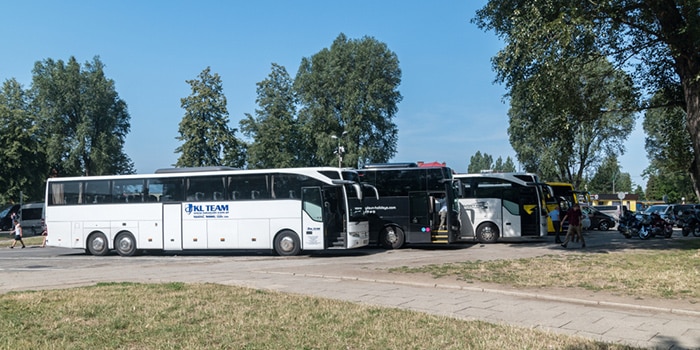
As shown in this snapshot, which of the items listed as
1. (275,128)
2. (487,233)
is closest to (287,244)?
(487,233)

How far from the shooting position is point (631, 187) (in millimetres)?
152250

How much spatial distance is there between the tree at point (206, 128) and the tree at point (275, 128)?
3.16m

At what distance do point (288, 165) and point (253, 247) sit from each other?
33.7 metres

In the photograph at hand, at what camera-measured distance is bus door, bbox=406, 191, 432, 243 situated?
20.7 metres

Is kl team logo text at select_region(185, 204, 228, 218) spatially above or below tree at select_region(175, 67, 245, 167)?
below

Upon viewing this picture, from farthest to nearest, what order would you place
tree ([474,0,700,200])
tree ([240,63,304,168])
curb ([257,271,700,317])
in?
1. tree ([240,63,304,168])
2. tree ([474,0,700,200])
3. curb ([257,271,700,317])

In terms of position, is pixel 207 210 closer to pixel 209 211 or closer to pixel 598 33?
pixel 209 211

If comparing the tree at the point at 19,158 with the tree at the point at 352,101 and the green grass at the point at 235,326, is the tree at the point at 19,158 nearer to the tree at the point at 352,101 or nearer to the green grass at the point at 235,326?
the tree at the point at 352,101

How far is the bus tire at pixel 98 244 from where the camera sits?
2122cm

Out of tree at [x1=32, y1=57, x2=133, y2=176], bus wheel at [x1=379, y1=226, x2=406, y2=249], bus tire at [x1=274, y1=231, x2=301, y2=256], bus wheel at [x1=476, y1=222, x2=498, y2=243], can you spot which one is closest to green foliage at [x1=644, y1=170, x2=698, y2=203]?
bus wheel at [x1=476, y1=222, x2=498, y2=243]

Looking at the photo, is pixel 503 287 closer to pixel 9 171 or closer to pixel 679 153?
pixel 679 153

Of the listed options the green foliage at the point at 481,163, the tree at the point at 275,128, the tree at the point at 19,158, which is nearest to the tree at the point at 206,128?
the tree at the point at 275,128

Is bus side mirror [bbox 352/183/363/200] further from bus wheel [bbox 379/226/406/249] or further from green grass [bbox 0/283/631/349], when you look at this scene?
green grass [bbox 0/283/631/349]

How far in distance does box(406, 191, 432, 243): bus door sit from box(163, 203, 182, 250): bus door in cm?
874
